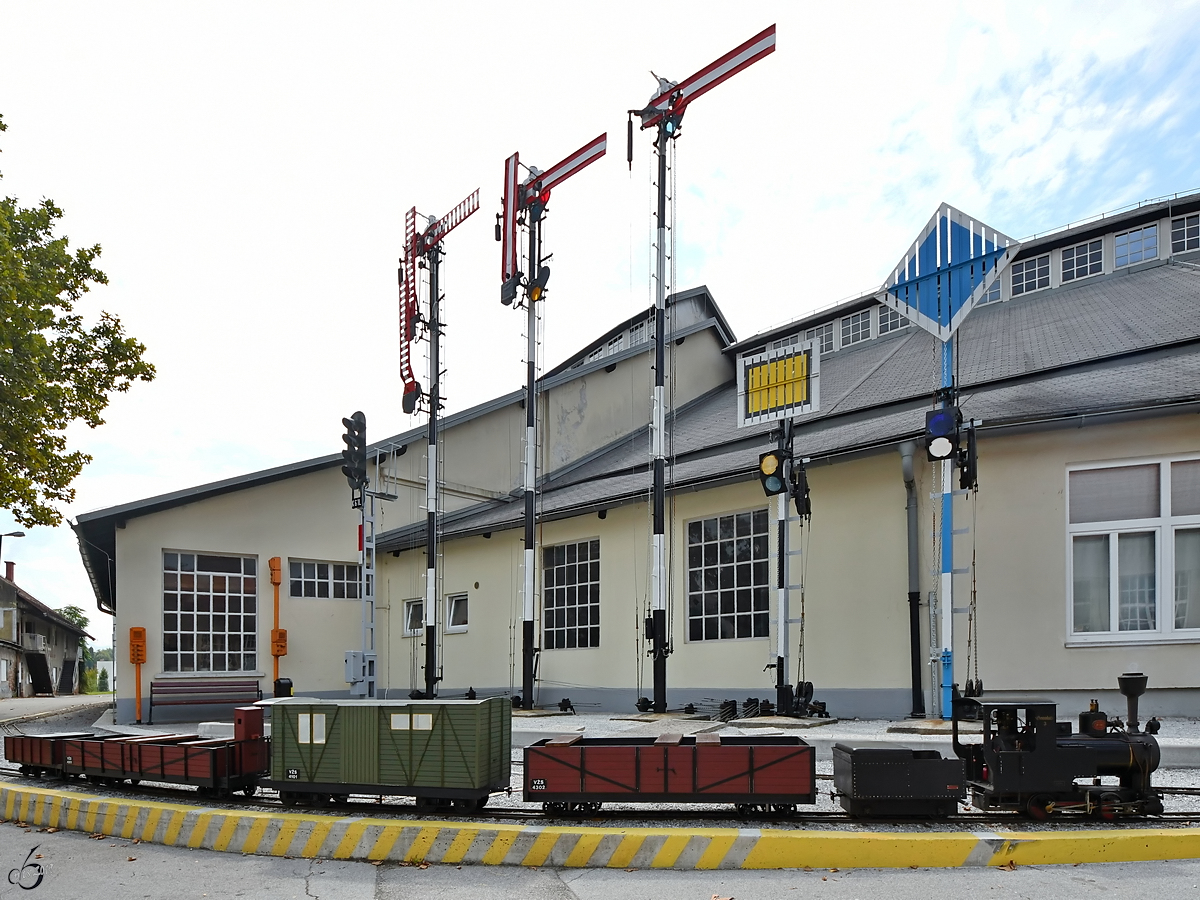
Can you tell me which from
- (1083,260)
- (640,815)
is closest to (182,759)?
(640,815)

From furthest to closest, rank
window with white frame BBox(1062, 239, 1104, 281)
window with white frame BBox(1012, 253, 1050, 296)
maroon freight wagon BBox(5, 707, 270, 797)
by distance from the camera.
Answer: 1. window with white frame BBox(1012, 253, 1050, 296)
2. window with white frame BBox(1062, 239, 1104, 281)
3. maroon freight wagon BBox(5, 707, 270, 797)

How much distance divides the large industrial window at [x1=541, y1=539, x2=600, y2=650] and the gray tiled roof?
1.17m

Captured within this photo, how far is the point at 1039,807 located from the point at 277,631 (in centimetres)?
2007

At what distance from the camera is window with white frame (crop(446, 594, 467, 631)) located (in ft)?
86.0

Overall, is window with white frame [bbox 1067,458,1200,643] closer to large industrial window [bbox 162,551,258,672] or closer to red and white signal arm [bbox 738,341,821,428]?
red and white signal arm [bbox 738,341,821,428]

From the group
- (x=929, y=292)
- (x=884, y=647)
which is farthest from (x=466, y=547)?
(x=929, y=292)

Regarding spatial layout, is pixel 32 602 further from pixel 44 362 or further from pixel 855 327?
pixel 855 327

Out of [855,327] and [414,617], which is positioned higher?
[855,327]

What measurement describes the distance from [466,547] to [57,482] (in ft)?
33.6

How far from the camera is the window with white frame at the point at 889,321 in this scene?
26.8m

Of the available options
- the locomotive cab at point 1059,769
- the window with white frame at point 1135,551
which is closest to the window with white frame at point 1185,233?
the window with white frame at point 1135,551

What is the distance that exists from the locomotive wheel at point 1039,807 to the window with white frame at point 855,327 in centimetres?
1955

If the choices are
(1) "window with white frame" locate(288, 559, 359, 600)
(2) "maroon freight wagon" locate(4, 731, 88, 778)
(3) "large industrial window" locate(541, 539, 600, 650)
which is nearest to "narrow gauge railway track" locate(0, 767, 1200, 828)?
(2) "maroon freight wagon" locate(4, 731, 88, 778)

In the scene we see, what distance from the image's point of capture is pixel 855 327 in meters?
28.2
